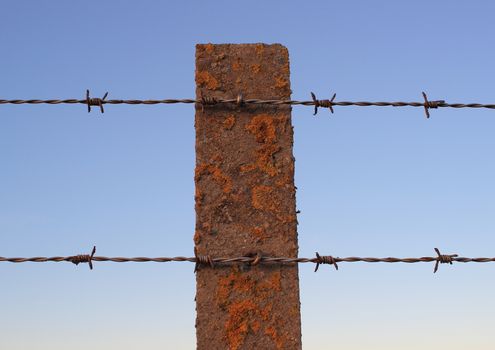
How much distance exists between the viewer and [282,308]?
10.7ft

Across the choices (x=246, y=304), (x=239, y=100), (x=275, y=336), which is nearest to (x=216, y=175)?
(x=239, y=100)

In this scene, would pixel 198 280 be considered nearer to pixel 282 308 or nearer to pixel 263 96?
pixel 282 308

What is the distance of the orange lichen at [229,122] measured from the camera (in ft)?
11.3

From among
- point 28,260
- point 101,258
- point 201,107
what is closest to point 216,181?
point 201,107

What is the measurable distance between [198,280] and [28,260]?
0.80m

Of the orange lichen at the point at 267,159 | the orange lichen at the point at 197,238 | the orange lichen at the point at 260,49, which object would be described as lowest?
the orange lichen at the point at 197,238

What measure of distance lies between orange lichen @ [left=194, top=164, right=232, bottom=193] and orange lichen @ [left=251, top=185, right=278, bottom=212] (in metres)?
0.13

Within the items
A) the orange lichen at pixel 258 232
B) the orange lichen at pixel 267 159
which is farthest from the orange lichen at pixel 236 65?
the orange lichen at pixel 258 232

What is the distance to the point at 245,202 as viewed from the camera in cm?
335

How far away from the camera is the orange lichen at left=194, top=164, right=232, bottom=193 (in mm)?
3363

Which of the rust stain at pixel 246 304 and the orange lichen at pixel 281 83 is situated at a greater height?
the orange lichen at pixel 281 83

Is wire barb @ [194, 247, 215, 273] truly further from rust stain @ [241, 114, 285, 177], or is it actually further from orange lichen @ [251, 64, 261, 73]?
orange lichen @ [251, 64, 261, 73]

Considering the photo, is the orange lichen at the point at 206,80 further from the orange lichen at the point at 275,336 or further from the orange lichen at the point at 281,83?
the orange lichen at the point at 275,336

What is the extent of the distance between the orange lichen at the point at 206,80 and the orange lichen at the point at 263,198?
1.87 feet
